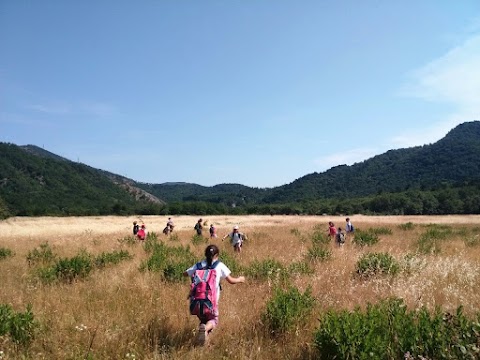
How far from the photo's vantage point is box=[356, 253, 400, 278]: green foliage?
315 inches

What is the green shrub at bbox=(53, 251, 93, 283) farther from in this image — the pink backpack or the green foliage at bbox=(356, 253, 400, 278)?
the green foliage at bbox=(356, 253, 400, 278)

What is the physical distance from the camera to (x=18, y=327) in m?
4.61

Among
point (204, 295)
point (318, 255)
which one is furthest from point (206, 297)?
point (318, 255)

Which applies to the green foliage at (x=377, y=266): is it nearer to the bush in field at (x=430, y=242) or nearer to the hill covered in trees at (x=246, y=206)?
the bush in field at (x=430, y=242)

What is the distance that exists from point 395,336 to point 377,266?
13.8ft

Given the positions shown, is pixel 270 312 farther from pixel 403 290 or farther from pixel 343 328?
pixel 403 290

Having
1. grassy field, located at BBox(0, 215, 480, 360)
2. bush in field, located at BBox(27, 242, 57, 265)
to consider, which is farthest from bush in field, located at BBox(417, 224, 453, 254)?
bush in field, located at BBox(27, 242, 57, 265)

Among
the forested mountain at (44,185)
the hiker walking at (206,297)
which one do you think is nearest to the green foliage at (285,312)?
the hiker walking at (206,297)

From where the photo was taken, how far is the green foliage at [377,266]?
799 centimetres

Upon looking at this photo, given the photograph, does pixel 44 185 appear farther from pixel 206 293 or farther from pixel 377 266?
pixel 206 293

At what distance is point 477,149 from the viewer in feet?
604

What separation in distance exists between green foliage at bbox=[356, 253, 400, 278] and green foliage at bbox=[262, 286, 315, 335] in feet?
10.2

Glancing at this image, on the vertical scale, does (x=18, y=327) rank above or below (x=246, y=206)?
below

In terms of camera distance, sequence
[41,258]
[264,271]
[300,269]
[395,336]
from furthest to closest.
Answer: [41,258] < [300,269] < [264,271] < [395,336]
